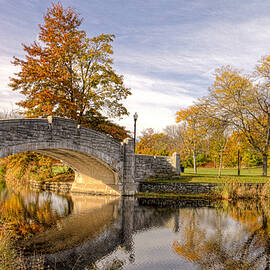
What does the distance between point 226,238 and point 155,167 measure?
12195 millimetres

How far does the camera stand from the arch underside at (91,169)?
18641 mm

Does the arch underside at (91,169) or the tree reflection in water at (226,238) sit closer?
the tree reflection in water at (226,238)

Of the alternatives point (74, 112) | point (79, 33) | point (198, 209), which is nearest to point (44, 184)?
point (74, 112)

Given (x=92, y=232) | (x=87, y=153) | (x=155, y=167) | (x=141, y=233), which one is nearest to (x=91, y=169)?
(x=87, y=153)

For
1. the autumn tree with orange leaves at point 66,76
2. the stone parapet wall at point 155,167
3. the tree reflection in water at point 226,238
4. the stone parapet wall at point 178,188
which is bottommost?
the tree reflection in water at point 226,238

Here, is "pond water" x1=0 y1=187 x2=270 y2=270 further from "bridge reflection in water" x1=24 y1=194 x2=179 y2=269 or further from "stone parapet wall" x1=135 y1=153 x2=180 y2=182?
"stone parapet wall" x1=135 y1=153 x2=180 y2=182

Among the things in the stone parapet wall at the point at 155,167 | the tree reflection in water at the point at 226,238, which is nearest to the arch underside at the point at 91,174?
the stone parapet wall at the point at 155,167

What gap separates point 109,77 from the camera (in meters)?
23.2

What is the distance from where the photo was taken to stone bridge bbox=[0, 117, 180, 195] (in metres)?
14.2

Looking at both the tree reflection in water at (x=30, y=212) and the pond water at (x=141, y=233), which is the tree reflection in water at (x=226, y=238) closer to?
the pond water at (x=141, y=233)

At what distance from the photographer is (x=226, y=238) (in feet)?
36.2

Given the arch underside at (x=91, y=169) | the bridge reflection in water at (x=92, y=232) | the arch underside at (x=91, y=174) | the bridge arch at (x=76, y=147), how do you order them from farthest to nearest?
the arch underside at (x=91, y=174) < the arch underside at (x=91, y=169) < the bridge arch at (x=76, y=147) < the bridge reflection in water at (x=92, y=232)

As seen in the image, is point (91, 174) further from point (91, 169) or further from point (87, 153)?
point (87, 153)

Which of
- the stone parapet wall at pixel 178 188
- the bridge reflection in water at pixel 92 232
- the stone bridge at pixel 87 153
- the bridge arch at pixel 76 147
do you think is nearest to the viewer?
the bridge reflection in water at pixel 92 232
